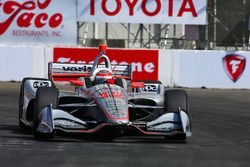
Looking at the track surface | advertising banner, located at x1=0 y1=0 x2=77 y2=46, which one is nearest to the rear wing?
the track surface

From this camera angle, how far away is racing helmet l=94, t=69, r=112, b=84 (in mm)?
11219

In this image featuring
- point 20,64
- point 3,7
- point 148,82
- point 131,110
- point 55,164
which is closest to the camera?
point 55,164

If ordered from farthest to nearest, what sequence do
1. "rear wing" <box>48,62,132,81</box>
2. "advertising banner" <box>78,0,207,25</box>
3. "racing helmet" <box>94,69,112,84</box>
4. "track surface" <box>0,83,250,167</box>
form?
1. "advertising banner" <box>78,0,207,25</box>
2. "rear wing" <box>48,62,132,81</box>
3. "racing helmet" <box>94,69,112,84</box>
4. "track surface" <box>0,83,250,167</box>

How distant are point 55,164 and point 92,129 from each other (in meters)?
2.21

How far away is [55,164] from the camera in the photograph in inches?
300

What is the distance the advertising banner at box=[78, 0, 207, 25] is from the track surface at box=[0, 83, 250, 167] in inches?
438

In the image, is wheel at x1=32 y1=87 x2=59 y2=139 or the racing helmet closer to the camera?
wheel at x1=32 y1=87 x2=59 y2=139

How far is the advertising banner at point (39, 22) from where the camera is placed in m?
24.1

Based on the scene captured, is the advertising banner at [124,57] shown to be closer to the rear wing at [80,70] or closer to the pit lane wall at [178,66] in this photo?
the pit lane wall at [178,66]

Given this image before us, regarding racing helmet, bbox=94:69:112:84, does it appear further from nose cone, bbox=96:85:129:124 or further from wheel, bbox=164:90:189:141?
wheel, bbox=164:90:189:141

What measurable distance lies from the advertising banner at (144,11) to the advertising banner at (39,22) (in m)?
0.49

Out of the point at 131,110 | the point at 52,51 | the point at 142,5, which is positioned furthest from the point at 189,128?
the point at 142,5

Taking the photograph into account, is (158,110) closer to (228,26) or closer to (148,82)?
(148,82)

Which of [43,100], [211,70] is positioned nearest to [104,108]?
[43,100]
